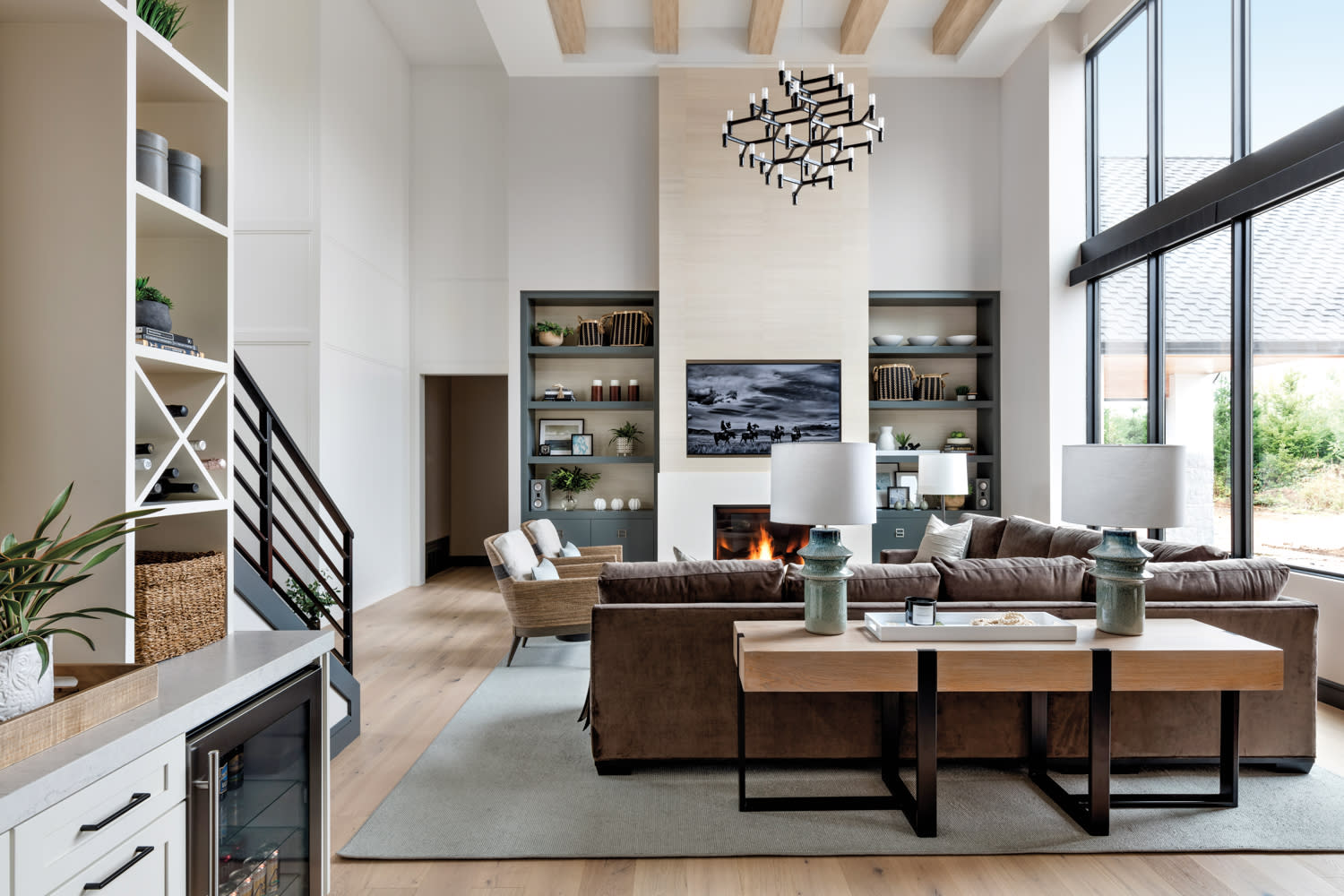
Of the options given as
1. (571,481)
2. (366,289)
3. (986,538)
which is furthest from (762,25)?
(986,538)

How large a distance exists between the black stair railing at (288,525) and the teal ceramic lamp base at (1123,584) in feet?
9.45

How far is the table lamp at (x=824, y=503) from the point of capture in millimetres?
2635

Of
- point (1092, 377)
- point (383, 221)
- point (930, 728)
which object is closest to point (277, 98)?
point (383, 221)

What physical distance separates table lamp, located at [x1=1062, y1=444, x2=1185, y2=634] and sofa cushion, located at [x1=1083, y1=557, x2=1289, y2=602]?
1.10 feet

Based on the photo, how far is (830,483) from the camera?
2641 mm

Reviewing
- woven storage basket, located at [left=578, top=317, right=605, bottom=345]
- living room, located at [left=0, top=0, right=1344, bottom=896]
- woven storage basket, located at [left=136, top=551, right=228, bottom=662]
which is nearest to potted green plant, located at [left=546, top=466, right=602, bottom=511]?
living room, located at [left=0, top=0, right=1344, bottom=896]

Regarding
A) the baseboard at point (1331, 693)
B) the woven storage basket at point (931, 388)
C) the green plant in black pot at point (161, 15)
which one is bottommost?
the baseboard at point (1331, 693)

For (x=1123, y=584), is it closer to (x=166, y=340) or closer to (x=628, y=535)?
(x=166, y=340)

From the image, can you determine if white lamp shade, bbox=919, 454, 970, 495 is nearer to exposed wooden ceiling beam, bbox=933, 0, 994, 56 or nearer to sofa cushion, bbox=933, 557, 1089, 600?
sofa cushion, bbox=933, 557, 1089, 600

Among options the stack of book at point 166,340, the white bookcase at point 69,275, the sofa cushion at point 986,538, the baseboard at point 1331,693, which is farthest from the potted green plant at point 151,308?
the baseboard at point 1331,693

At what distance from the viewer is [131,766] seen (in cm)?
131

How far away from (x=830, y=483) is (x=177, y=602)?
189cm

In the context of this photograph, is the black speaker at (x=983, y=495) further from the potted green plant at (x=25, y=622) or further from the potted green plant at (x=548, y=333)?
the potted green plant at (x=25, y=622)

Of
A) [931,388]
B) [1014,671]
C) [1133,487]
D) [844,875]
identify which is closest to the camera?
[844,875]
